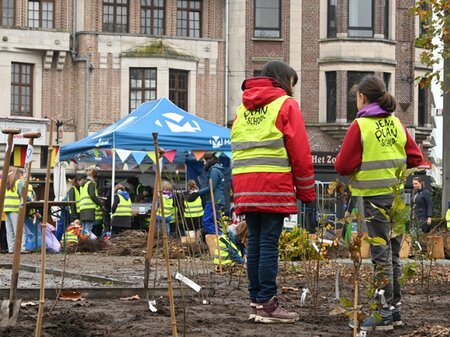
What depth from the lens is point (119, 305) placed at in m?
10.1

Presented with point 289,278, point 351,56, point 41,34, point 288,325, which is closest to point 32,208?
point 289,278

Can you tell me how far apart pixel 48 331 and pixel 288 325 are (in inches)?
68.2

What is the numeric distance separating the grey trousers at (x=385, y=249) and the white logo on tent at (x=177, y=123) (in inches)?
697

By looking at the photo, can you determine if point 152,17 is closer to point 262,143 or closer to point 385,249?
point 262,143

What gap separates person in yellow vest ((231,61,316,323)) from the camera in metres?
8.95

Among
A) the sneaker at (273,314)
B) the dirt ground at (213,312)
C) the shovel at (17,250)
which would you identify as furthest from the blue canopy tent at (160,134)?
the shovel at (17,250)

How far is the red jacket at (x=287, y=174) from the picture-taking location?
352 inches

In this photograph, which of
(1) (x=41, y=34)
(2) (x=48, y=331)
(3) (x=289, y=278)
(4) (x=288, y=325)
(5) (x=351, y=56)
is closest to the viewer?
(2) (x=48, y=331)

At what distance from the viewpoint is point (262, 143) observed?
29.7ft

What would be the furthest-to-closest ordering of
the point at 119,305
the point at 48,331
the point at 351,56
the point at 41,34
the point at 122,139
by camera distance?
the point at 351,56 < the point at 41,34 < the point at 122,139 < the point at 119,305 < the point at 48,331

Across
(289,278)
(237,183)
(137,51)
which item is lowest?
(289,278)

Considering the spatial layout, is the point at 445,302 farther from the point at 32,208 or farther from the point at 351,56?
the point at 351,56

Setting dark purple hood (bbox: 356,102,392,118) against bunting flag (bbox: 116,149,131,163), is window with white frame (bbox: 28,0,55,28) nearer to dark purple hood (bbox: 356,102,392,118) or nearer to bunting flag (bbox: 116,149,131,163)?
bunting flag (bbox: 116,149,131,163)

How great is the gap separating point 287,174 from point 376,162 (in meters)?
0.63
